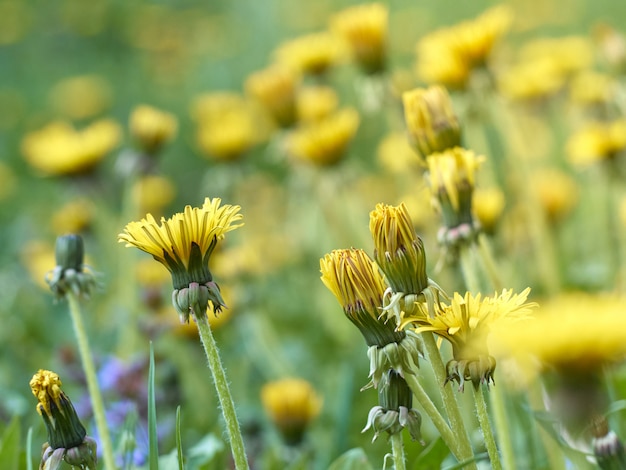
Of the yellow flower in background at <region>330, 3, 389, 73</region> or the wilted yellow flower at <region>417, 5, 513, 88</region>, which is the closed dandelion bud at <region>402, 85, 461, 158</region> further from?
the yellow flower in background at <region>330, 3, 389, 73</region>

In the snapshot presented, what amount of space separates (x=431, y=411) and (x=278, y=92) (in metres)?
2.47

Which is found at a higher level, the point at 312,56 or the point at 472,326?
the point at 312,56

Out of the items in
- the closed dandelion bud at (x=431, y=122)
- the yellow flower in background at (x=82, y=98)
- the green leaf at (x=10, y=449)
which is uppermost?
the yellow flower in background at (x=82, y=98)

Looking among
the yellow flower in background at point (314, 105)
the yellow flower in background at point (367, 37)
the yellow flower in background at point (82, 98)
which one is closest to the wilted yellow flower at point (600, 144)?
the yellow flower in background at point (367, 37)

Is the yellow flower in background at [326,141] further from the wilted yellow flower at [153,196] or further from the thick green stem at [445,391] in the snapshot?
the thick green stem at [445,391]

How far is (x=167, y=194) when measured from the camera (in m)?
5.32

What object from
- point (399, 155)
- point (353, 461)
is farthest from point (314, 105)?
point (353, 461)

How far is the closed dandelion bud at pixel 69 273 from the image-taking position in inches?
84.5

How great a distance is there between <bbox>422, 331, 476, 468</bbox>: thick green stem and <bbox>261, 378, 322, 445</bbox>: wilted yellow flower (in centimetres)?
123

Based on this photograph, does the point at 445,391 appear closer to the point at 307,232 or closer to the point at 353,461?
the point at 353,461

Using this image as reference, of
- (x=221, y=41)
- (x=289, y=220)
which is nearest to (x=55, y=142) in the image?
(x=289, y=220)

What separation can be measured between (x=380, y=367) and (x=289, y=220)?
13.9 ft

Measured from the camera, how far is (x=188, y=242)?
5.30 ft

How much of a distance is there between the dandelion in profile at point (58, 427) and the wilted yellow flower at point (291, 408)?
1149mm
